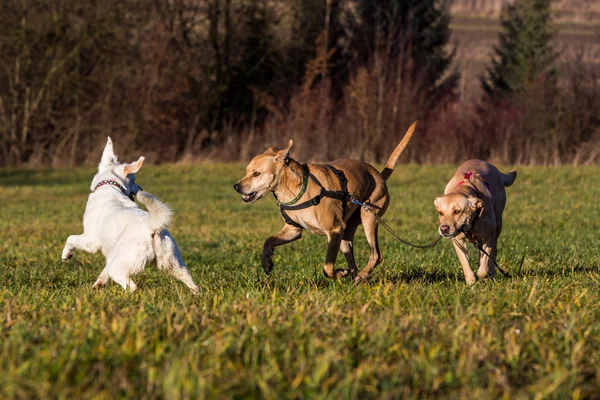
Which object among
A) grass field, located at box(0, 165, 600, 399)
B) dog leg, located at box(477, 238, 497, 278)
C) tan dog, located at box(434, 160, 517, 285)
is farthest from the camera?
dog leg, located at box(477, 238, 497, 278)

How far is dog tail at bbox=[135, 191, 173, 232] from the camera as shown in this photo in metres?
6.07

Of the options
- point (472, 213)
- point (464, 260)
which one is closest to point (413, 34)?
point (472, 213)

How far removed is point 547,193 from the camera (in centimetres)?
1942

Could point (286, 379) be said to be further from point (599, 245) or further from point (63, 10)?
point (63, 10)

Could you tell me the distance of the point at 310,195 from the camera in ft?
23.5

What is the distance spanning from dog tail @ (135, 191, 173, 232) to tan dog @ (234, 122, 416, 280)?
124cm

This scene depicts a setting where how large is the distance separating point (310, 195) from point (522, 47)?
3490 centimetres

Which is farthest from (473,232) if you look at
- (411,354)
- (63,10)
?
(63,10)

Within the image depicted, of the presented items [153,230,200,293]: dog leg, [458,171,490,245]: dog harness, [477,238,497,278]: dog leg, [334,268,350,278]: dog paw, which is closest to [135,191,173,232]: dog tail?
[153,230,200,293]: dog leg

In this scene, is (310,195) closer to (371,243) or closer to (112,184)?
(371,243)

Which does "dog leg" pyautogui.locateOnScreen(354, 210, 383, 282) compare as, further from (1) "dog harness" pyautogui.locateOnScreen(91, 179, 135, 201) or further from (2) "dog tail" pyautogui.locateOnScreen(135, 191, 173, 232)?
(1) "dog harness" pyautogui.locateOnScreen(91, 179, 135, 201)

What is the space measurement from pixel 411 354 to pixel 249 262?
244 inches

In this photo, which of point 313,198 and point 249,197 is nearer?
point 313,198

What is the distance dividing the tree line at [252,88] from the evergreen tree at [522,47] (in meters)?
0.48
